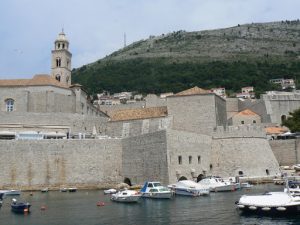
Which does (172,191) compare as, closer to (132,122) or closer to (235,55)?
(132,122)

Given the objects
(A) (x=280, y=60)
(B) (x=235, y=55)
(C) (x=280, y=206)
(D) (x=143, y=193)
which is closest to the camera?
(C) (x=280, y=206)

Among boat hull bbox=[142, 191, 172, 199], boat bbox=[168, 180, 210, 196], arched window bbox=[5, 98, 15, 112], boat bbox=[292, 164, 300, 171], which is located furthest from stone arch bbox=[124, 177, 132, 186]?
arched window bbox=[5, 98, 15, 112]

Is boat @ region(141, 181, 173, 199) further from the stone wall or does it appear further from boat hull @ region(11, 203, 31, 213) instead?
the stone wall

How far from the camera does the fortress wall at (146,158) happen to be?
103ft

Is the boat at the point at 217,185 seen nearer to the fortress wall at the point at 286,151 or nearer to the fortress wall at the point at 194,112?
the fortress wall at the point at 194,112

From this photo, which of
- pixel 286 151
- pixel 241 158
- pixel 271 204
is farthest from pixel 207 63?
pixel 271 204

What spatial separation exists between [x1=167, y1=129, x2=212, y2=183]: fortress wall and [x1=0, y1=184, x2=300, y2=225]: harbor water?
Answer: 4069 mm

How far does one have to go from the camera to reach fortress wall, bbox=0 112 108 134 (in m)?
42.0

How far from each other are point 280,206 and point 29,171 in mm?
21485

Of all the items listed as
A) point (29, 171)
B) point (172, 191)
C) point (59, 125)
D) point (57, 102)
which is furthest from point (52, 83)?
point (172, 191)

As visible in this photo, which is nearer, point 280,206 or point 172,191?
point 280,206

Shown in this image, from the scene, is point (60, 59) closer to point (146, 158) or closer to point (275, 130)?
point (146, 158)

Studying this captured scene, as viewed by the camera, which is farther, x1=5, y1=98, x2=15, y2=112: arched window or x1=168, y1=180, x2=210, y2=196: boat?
x1=5, y1=98, x2=15, y2=112: arched window

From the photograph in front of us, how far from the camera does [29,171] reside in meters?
34.8
